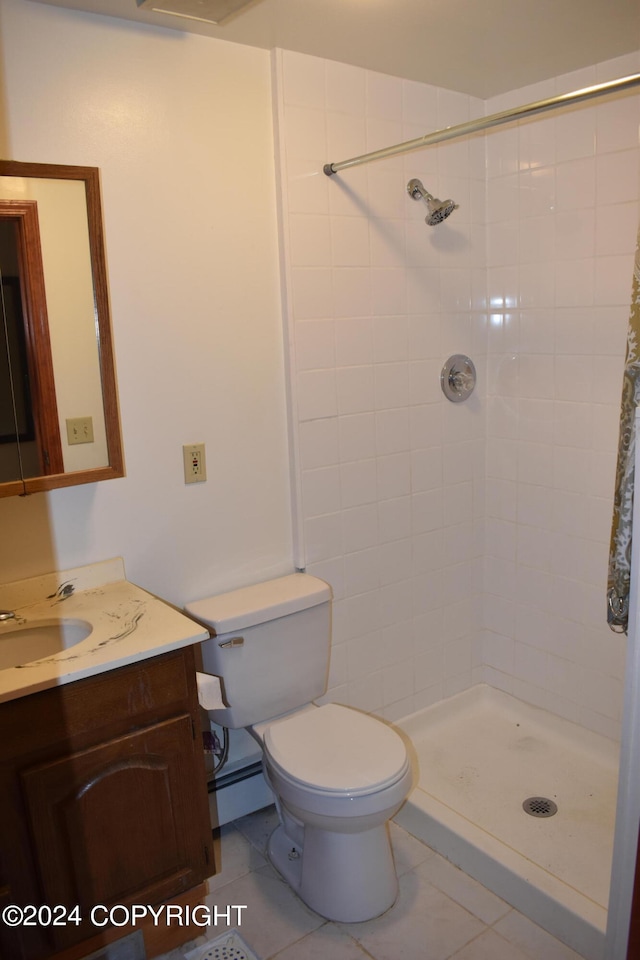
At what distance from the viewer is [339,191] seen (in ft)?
7.42

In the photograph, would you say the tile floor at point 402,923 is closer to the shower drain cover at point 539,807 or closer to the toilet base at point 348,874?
the toilet base at point 348,874

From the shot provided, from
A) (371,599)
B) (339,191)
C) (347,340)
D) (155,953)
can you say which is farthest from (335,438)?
(155,953)

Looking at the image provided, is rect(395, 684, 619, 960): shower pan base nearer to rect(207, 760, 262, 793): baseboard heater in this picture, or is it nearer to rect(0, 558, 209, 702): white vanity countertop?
rect(207, 760, 262, 793): baseboard heater

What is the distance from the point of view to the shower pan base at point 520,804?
1.92 m

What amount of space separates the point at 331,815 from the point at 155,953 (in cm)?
55

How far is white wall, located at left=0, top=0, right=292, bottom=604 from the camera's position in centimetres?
180

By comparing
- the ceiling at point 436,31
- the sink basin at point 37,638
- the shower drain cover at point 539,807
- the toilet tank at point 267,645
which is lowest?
the shower drain cover at point 539,807

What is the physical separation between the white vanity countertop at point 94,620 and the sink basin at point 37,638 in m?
0.01

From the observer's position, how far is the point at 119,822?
1666 millimetres

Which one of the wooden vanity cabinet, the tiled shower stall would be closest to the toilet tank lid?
the tiled shower stall

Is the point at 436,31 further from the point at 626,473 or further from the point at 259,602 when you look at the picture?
the point at 259,602

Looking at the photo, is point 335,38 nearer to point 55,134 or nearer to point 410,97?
point 410,97

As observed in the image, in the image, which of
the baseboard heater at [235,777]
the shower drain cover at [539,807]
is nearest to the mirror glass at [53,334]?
the baseboard heater at [235,777]

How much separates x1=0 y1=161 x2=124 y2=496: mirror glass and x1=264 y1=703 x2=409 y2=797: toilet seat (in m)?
0.86
